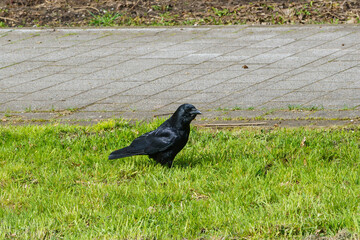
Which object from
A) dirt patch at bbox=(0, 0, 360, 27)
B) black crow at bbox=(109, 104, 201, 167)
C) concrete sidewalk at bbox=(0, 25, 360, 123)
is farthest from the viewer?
dirt patch at bbox=(0, 0, 360, 27)

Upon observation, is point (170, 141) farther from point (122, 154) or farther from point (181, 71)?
point (181, 71)

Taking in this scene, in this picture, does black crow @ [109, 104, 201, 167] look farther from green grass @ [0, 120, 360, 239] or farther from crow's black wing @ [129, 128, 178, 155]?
green grass @ [0, 120, 360, 239]

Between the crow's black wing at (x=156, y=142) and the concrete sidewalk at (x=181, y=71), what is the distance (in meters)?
1.51

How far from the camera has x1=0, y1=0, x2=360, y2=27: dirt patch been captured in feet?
36.2

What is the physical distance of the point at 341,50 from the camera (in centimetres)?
891

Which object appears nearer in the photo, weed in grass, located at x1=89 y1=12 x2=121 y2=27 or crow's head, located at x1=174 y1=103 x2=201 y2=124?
crow's head, located at x1=174 y1=103 x2=201 y2=124

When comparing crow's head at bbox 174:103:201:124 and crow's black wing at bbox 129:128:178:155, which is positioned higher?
crow's head at bbox 174:103:201:124

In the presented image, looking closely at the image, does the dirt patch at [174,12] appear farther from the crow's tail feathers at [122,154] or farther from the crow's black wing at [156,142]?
the crow's tail feathers at [122,154]

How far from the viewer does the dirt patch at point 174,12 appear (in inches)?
434

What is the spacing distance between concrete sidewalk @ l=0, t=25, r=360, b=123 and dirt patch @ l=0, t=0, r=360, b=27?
0.52 metres

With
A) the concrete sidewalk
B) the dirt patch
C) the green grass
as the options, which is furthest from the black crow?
the dirt patch

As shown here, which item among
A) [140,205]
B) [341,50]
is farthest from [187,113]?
[341,50]

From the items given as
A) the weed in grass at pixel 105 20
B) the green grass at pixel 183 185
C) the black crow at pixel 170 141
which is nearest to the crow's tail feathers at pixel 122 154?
the black crow at pixel 170 141

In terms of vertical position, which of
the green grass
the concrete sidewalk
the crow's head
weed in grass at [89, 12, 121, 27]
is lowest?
weed in grass at [89, 12, 121, 27]
